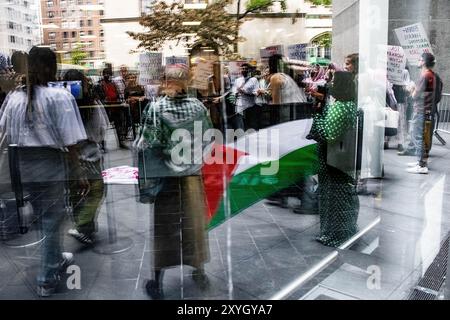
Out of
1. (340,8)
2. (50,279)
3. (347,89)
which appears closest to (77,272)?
(50,279)

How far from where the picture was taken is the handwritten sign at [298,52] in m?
7.88

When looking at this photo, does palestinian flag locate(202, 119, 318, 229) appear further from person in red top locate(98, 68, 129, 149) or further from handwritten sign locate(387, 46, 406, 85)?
person in red top locate(98, 68, 129, 149)

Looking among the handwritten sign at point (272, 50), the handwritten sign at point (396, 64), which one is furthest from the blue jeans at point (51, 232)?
the handwritten sign at point (272, 50)

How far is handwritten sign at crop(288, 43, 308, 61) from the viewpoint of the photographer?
25.8 ft

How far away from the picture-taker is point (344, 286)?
9.91 ft

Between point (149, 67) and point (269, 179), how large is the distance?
129 inches

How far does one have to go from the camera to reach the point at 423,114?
661cm

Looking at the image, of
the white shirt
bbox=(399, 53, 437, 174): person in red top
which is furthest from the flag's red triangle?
bbox=(399, 53, 437, 174): person in red top

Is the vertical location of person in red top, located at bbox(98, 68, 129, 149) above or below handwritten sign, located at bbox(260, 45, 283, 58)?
below

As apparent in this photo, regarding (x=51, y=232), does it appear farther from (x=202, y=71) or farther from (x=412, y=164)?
(x=412, y=164)

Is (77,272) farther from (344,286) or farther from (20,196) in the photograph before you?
(344,286)

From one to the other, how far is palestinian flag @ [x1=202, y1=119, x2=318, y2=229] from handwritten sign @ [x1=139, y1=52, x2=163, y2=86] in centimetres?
210

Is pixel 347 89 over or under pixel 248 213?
over

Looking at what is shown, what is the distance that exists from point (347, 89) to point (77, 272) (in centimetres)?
276
